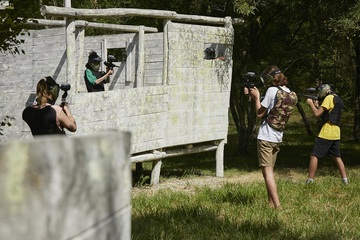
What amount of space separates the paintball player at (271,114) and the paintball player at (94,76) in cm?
479

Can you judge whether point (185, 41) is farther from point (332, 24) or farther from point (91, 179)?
point (91, 179)

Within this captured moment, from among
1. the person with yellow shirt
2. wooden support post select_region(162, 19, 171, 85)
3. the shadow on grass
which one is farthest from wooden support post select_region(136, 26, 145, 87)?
the shadow on grass

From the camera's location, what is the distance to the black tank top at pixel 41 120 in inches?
254

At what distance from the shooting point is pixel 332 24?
1281 cm

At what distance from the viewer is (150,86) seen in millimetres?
10742

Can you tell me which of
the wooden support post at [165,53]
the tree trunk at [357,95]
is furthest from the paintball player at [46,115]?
the tree trunk at [357,95]

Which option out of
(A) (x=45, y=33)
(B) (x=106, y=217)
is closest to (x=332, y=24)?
(A) (x=45, y=33)

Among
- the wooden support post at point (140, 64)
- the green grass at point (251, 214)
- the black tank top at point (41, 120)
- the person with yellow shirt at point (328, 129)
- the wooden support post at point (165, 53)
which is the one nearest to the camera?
the green grass at point (251, 214)

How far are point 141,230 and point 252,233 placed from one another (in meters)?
1.03

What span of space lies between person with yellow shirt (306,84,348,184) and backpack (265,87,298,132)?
108 inches

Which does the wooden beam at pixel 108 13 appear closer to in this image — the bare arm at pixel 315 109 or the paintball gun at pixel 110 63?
the paintball gun at pixel 110 63

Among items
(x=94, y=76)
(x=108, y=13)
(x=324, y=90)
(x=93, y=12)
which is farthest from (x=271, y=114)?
(x=94, y=76)

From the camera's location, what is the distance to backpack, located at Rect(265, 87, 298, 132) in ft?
23.3

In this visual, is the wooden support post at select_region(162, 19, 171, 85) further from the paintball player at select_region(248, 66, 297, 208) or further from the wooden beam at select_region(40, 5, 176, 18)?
the paintball player at select_region(248, 66, 297, 208)
